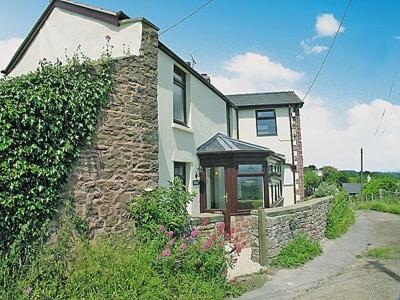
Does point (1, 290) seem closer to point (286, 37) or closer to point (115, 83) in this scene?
point (115, 83)

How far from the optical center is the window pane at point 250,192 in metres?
11.9

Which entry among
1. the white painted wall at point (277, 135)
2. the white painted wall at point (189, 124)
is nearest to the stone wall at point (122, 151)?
the white painted wall at point (189, 124)

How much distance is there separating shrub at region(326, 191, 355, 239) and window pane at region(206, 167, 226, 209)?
4259 millimetres

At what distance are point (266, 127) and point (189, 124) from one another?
870 centimetres

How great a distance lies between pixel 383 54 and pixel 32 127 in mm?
7605

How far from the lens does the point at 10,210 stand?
16.8ft

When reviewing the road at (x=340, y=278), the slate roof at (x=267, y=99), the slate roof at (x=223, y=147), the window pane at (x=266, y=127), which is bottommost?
the road at (x=340, y=278)

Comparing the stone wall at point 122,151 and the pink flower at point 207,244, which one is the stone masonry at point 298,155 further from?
the pink flower at point 207,244

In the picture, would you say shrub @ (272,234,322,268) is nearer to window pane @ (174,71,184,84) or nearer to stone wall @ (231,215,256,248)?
stone wall @ (231,215,256,248)

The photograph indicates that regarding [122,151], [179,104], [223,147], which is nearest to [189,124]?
[179,104]

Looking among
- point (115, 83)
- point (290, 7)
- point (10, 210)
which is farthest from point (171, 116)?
point (10, 210)

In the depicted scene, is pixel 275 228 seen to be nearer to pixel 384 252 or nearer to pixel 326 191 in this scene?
pixel 384 252

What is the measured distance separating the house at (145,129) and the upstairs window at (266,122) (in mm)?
2764

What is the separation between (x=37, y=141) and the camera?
17.7 feet
